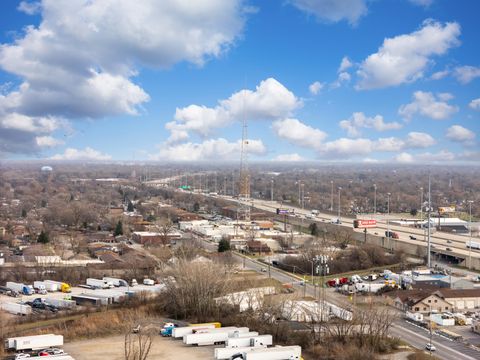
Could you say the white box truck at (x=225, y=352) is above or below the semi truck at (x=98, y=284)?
above

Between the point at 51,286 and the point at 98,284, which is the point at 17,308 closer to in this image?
the point at 51,286

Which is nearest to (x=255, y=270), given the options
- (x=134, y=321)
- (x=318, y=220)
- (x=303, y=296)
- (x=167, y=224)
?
(x=303, y=296)

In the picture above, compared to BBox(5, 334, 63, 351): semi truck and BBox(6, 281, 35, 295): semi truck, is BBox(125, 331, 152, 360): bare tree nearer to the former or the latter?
BBox(5, 334, 63, 351): semi truck

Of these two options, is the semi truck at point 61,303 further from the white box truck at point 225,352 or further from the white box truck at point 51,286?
the white box truck at point 225,352

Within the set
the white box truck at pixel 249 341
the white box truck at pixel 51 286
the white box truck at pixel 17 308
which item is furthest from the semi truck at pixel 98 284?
the white box truck at pixel 249 341

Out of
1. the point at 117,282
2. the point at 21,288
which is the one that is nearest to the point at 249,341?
the point at 117,282

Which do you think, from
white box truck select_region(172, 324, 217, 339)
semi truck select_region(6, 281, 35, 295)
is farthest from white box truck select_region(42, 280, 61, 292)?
white box truck select_region(172, 324, 217, 339)
